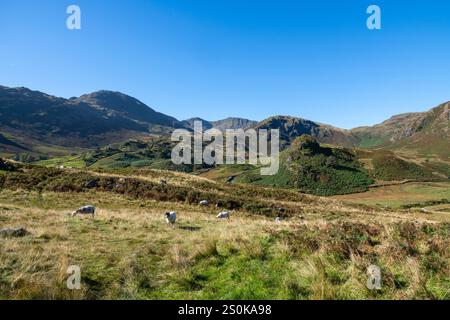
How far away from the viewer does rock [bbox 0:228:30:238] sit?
12547 mm

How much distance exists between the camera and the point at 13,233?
12992 millimetres

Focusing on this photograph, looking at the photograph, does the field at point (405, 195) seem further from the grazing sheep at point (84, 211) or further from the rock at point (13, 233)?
the rock at point (13, 233)

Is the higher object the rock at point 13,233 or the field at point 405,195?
the rock at point 13,233

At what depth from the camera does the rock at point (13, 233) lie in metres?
12.5

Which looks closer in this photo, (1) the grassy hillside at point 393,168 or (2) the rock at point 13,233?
(2) the rock at point 13,233

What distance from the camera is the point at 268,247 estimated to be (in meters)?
11.6

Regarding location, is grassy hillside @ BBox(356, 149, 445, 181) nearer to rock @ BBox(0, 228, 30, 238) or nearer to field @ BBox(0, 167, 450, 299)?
field @ BBox(0, 167, 450, 299)

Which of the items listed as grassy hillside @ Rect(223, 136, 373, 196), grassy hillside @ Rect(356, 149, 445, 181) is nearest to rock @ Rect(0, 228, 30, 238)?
grassy hillside @ Rect(223, 136, 373, 196)

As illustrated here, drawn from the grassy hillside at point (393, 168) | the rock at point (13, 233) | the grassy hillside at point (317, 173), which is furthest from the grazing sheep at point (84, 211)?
the grassy hillside at point (393, 168)
